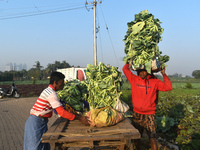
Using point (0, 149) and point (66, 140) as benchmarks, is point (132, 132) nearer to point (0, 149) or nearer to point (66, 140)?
point (66, 140)

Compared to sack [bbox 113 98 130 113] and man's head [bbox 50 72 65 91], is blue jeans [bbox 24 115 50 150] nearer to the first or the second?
man's head [bbox 50 72 65 91]

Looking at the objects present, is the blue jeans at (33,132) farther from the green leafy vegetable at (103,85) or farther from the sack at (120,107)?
the sack at (120,107)

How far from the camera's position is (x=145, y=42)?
3092 millimetres

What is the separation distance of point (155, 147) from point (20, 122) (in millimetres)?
5909

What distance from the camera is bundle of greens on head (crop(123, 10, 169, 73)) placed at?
3.09 m

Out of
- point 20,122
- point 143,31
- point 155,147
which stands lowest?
point 20,122

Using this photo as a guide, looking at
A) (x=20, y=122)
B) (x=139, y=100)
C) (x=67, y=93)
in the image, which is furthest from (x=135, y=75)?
(x=20, y=122)

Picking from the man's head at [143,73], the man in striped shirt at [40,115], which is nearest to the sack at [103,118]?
the man in striped shirt at [40,115]

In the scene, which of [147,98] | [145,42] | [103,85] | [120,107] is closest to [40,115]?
[103,85]

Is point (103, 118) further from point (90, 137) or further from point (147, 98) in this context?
point (147, 98)

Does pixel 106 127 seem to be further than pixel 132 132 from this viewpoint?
Yes

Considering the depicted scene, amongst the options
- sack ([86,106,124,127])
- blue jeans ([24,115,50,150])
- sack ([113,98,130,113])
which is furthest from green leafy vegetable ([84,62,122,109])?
blue jeans ([24,115,50,150])

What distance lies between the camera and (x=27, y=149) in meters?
2.77

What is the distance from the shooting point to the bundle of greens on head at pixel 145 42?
3.09m
